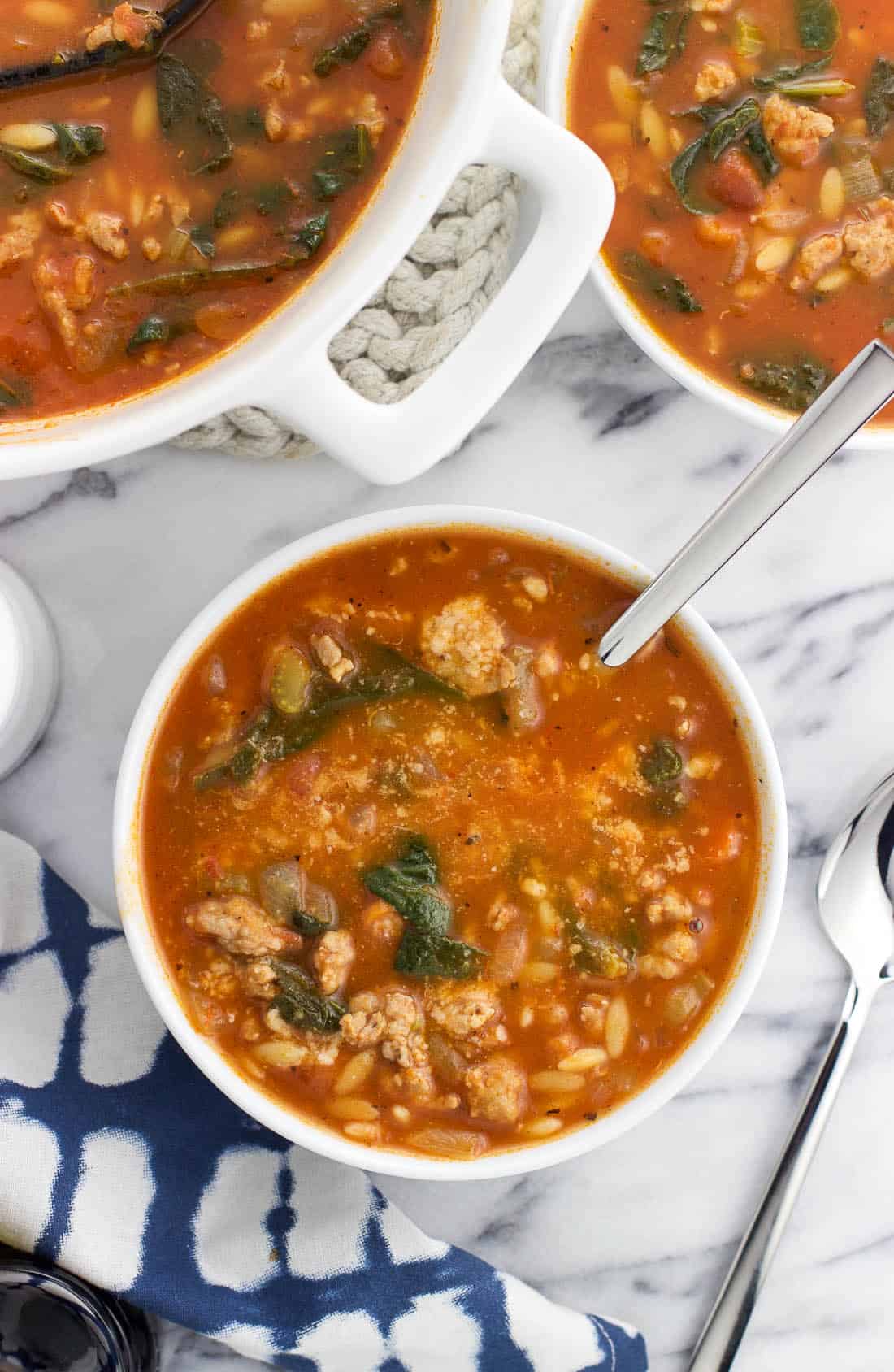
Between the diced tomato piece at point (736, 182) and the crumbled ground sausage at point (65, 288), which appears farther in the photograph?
the diced tomato piece at point (736, 182)

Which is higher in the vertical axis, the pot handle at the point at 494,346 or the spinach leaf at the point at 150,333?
the pot handle at the point at 494,346

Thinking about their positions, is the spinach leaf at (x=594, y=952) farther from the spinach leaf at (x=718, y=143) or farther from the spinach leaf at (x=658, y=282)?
the spinach leaf at (x=718, y=143)

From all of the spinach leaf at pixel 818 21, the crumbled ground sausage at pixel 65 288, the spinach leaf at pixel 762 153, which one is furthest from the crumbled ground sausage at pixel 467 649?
the spinach leaf at pixel 818 21

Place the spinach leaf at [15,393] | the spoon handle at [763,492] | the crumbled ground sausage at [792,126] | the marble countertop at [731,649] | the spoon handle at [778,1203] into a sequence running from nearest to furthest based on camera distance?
1. the spoon handle at [763,492]
2. the spinach leaf at [15,393]
3. the crumbled ground sausage at [792,126]
4. the marble countertop at [731,649]
5. the spoon handle at [778,1203]

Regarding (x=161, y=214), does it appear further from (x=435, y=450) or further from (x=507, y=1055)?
(x=507, y=1055)

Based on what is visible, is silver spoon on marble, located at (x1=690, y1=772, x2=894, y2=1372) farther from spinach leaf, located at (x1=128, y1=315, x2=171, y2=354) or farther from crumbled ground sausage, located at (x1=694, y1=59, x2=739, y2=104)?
spinach leaf, located at (x1=128, y1=315, x2=171, y2=354)

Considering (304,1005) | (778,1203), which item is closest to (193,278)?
(304,1005)

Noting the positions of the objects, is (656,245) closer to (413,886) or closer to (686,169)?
(686,169)
